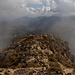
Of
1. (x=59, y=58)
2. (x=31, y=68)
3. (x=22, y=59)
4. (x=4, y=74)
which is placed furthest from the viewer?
(x=59, y=58)

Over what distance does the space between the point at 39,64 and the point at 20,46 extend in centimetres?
3811

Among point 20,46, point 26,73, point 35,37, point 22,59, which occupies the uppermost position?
point 35,37

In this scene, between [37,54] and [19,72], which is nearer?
[19,72]

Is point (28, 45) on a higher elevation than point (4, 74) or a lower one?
higher

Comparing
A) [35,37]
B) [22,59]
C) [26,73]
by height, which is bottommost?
[26,73]

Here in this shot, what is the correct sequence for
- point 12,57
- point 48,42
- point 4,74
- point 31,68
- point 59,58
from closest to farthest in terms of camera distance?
point 4,74 < point 31,68 < point 12,57 < point 59,58 < point 48,42

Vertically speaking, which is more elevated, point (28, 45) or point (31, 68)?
point (28, 45)

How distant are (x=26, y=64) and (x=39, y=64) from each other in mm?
9123

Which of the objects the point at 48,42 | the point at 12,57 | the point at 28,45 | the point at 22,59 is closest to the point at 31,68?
the point at 22,59

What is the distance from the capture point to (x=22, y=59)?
375 ft

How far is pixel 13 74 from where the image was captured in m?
88.5

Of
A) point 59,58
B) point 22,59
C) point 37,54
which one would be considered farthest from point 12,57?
point 59,58

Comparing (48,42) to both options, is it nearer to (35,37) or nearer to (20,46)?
(35,37)

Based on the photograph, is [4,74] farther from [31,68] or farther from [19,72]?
[31,68]
